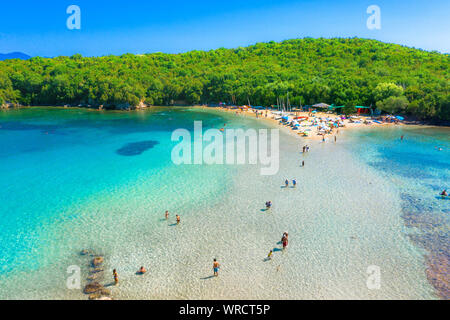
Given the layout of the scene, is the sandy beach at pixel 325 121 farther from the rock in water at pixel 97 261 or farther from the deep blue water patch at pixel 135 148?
the rock in water at pixel 97 261

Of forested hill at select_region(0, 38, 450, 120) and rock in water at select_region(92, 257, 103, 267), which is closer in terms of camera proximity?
rock in water at select_region(92, 257, 103, 267)

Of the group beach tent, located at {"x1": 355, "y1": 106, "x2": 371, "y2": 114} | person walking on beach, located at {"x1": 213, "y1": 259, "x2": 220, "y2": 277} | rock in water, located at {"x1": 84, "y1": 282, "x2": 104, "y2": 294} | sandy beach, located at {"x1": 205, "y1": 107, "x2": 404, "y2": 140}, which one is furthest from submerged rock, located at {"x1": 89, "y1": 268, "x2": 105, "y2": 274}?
beach tent, located at {"x1": 355, "y1": 106, "x2": 371, "y2": 114}

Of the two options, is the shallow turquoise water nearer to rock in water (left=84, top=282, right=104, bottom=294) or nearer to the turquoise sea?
the turquoise sea

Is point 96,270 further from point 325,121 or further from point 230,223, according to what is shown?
point 325,121

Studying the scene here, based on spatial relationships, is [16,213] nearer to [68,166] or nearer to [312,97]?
[68,166]

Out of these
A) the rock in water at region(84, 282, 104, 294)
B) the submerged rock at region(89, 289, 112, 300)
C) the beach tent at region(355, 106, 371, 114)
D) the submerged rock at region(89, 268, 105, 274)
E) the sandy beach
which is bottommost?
the submerged rock at region(89, 289, 112, 300)

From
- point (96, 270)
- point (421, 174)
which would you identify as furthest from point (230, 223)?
point (421, 174)
